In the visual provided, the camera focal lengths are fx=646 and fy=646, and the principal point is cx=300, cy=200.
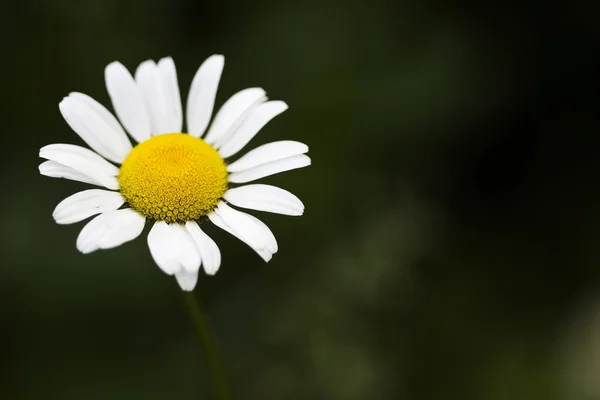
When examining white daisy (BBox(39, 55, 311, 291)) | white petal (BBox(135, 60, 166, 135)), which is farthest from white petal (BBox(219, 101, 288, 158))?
white petal (BBox(135, 60, 166, 135))

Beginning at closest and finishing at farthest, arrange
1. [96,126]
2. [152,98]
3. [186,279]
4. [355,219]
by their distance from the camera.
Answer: [186,279]
[96,126]
[152,98]
[355,219]

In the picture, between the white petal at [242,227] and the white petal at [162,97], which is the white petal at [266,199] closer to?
the white petal at [242,227]

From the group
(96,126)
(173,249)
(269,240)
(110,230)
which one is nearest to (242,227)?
(269,240)

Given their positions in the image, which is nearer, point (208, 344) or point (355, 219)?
point (208, 344)

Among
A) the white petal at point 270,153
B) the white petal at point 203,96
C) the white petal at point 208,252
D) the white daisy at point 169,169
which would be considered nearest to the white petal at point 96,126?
the white daisy at point 169,169

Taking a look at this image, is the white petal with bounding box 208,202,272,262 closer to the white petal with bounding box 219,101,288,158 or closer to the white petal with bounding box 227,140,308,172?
the white petal with bounding box 227,140,308,172

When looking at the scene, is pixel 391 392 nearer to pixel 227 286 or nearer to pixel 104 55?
pixel 227 286

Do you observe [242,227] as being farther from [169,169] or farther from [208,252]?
[169,169]
